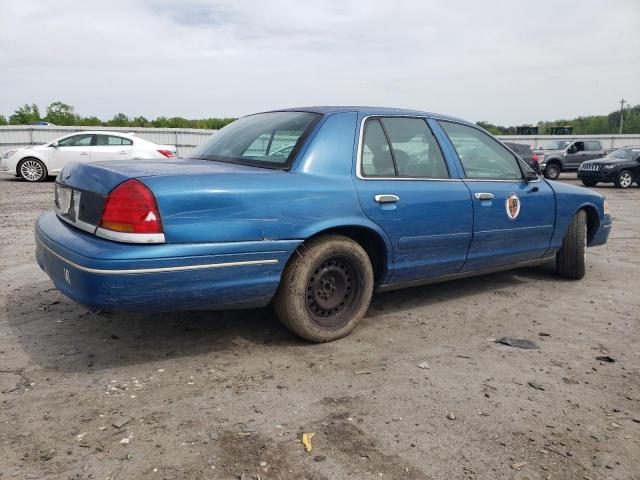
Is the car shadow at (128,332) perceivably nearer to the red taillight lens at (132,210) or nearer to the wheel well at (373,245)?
the wheel well at (373,245)

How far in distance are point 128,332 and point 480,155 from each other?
2.99 metres

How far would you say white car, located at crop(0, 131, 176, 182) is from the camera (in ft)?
48.5

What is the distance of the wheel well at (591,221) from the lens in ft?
17.7

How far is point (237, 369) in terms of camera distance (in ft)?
10.2

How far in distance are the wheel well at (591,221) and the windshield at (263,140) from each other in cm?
318

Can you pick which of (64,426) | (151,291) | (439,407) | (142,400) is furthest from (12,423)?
(439,407)

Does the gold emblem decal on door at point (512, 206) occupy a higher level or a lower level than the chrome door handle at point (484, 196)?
lower

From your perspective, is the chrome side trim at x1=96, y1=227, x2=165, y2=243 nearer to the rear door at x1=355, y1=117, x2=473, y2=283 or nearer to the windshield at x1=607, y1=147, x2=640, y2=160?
the rear door at x1=355, y1=117, x2=473, y2=283

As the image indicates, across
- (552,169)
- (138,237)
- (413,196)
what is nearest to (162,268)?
(138,237)

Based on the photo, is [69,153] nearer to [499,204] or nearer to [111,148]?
[111,148]

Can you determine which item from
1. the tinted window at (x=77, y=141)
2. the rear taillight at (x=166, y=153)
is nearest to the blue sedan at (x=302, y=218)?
the rear taillight at (x=166, y=153)

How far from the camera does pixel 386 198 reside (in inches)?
143

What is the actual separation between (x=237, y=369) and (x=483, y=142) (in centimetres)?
283

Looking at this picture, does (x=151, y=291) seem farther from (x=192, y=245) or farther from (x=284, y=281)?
(x=284, y=281)
